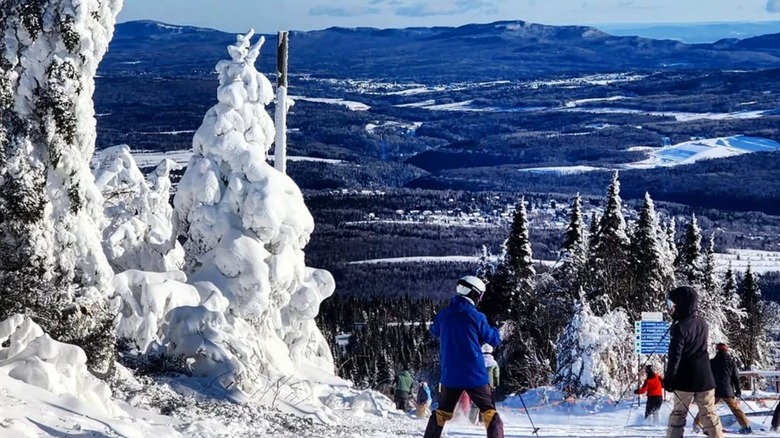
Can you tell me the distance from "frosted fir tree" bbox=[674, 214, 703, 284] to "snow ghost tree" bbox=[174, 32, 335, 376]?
97.8 feet

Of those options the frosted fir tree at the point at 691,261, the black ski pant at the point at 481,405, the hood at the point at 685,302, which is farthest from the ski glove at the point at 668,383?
the frosted fir tree at the point at 691,261

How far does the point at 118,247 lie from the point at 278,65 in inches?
182

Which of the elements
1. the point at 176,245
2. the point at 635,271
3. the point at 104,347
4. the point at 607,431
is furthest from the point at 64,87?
the point at 635,271

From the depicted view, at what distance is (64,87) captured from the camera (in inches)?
426

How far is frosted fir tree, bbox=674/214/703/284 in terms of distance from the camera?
44.2 m

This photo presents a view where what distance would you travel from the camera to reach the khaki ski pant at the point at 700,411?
968 cm

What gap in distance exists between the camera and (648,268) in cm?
3981

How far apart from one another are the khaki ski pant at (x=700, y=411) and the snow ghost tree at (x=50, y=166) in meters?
5.21

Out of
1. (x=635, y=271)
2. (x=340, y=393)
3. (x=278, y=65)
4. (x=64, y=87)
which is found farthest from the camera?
(x=635, y=271)

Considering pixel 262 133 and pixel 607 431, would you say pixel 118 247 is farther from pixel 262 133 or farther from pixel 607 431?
pixel 607 431

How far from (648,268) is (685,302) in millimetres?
31159

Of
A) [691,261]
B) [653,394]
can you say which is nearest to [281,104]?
[653,394]

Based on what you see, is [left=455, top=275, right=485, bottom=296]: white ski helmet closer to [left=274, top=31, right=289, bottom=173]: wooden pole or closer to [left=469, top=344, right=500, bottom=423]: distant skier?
[left=469, top=344, right=500, bottom=423]: distant skier

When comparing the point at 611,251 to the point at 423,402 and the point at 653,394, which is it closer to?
the point at 423,402
